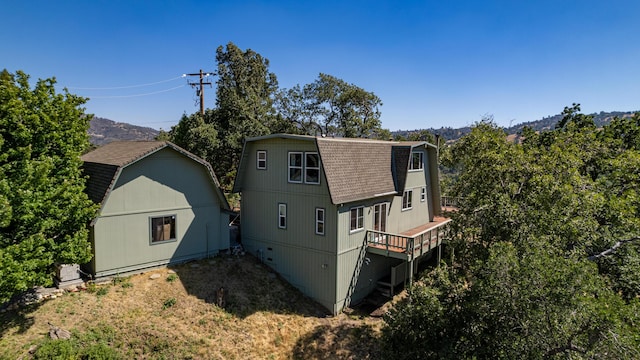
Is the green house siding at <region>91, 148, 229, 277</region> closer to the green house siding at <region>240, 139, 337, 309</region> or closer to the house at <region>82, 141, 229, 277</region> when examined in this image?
the house at <region>82, 141, 229, 277</region>

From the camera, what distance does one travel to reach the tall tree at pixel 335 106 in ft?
Result: 118

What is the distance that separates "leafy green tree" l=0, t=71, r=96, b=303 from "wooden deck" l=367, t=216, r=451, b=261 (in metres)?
12.1

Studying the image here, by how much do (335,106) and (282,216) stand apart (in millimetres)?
21273

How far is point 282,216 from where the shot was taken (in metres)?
17.7

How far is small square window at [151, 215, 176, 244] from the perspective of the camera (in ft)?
53.1

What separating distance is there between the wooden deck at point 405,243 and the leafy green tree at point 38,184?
12114mm

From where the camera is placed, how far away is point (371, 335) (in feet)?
48.8

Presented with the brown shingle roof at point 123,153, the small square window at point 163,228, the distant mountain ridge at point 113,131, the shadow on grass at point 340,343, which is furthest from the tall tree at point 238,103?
the distant mountain ridge at point 113,131

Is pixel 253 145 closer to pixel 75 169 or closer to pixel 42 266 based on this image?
pixel 75 169

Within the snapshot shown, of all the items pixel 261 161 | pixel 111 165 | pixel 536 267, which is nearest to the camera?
pixel 536 267

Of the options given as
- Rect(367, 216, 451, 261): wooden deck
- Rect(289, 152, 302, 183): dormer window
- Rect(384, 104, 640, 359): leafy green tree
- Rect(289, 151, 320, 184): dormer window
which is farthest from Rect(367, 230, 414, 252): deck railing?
Rect(289, 152, 302, 183): dormer window

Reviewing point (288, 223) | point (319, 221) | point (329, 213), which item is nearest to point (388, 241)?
point (329, 213)

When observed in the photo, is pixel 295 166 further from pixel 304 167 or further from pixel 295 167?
pixel 304 167

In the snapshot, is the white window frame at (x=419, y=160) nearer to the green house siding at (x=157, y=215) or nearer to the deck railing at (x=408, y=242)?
the deck railing at (x=408, y=242)
